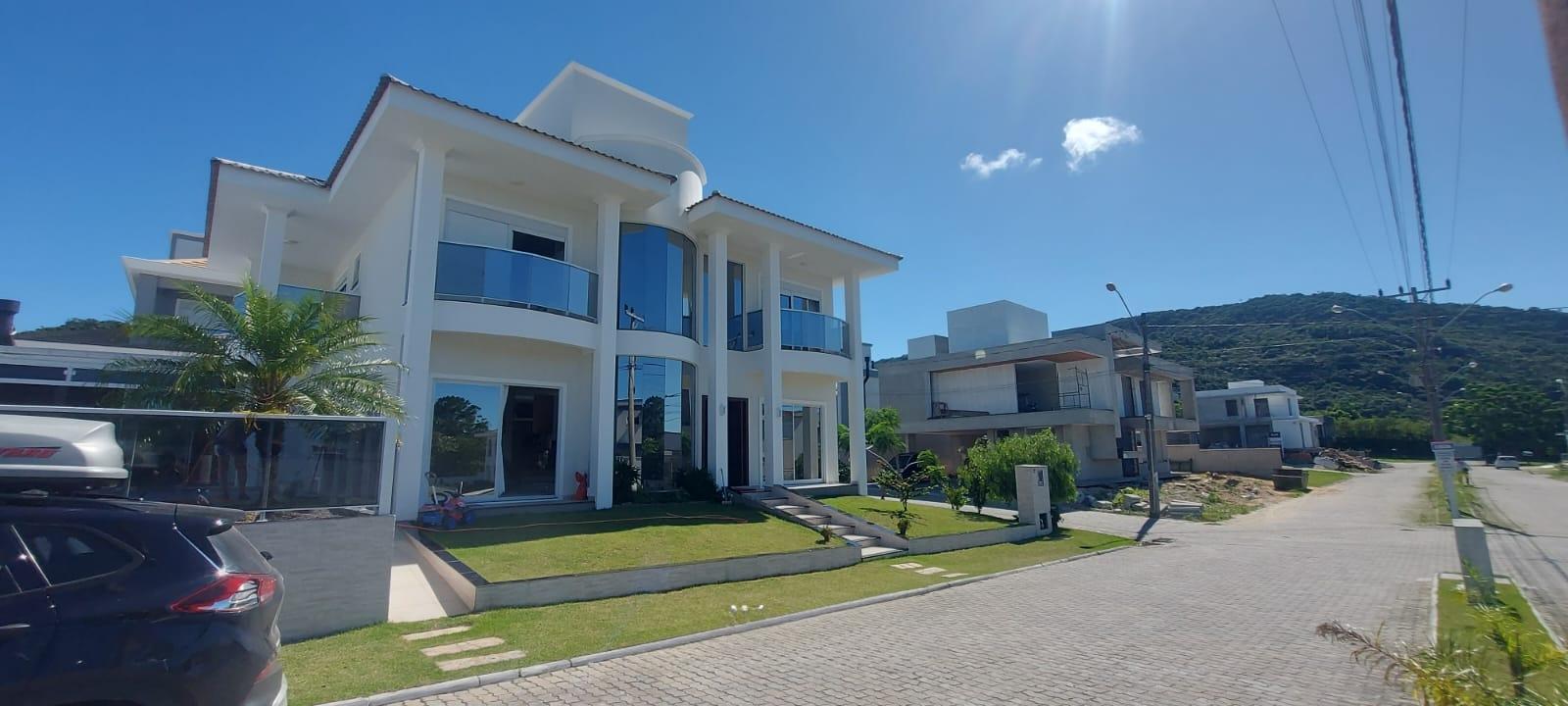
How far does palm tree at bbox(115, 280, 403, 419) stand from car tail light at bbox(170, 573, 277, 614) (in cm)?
678

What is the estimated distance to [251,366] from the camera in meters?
9.77

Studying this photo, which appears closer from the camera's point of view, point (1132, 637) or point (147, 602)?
point (147, 602)

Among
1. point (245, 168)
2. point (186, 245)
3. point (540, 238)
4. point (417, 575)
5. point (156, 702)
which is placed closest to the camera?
point (156, 702)

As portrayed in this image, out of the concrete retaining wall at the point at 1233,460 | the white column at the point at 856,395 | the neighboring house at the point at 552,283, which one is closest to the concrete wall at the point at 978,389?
the concrete retaining wall at the point at 1233,460

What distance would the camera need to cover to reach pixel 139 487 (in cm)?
610

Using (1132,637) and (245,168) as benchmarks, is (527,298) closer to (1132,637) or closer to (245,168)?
(245,168)

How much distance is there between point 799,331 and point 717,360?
288cm

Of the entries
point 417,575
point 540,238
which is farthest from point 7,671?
point 540,238

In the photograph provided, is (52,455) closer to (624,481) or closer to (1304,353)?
(624,481)

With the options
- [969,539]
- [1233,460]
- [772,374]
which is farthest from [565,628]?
[1233,460]

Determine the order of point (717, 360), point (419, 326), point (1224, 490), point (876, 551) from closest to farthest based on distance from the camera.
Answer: point (419, 326) < point (876, 551) < point (717, 360) < point (1224, 490)

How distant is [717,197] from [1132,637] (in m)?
12.4

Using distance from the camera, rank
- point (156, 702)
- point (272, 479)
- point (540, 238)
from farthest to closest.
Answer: point (540, 238) < point (272, 479) < point (156, 702)

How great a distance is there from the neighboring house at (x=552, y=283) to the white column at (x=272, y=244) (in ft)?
0.13
